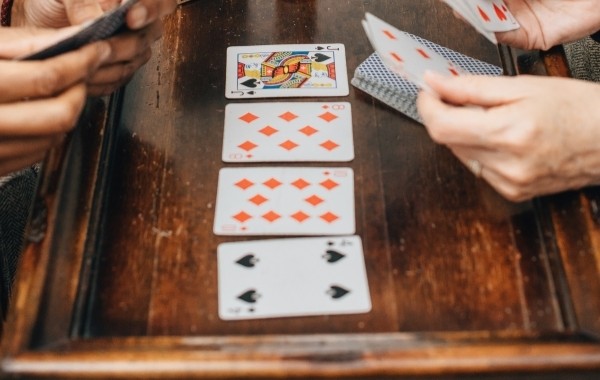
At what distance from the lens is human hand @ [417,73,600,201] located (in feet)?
3.45

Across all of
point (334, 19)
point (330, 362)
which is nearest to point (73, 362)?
point (330, 362)

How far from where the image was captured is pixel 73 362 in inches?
34.7

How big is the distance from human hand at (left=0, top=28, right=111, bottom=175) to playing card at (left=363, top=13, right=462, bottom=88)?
455 mm

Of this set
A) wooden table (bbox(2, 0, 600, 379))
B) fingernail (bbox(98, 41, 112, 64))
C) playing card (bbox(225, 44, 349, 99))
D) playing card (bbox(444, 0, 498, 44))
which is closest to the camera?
wooden table (bbox(2, 0, 600, 379))

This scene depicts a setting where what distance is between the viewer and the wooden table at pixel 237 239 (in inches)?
34.9

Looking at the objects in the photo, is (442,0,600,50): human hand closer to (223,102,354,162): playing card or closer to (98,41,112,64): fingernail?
(223,102,354,162): playing card

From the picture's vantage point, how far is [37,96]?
1070mm

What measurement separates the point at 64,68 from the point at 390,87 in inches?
23.8

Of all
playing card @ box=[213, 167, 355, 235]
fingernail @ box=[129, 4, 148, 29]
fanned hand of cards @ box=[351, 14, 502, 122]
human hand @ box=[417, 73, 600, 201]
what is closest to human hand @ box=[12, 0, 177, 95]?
fingernail @ box=[129, 4, 148, 29]

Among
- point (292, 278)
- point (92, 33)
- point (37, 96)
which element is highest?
point (92, 33)

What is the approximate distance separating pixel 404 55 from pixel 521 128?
271 millimetres

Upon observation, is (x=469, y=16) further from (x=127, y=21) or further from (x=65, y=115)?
(x=65, y=115)

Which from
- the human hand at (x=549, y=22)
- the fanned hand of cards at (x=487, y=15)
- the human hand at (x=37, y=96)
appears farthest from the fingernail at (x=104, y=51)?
the human hand at (x=549, y=22)

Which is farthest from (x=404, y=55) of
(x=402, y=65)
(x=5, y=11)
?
(x=5, y=11)
